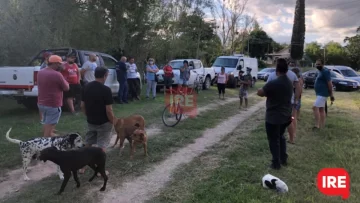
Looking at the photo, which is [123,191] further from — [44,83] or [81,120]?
[81,120]

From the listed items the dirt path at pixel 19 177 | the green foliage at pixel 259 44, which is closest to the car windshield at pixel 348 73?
the dirt path at pixel 19 177

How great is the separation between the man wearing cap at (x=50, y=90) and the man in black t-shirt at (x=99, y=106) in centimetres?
87

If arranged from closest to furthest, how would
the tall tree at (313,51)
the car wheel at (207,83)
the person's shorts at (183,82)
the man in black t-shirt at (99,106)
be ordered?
the man in black t-shirt at (99,106), the person's shorts at (183,82), the car wheel at (207,83), the tall tree at (313,51)

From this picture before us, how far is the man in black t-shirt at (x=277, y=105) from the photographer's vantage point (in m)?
5.26

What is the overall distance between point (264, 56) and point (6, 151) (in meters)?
64.9

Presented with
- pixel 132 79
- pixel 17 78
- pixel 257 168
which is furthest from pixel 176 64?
pixel 257 168

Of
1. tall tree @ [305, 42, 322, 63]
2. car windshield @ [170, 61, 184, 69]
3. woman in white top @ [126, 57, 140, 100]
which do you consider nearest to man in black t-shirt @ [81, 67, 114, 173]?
woman in white top @ [126, 57, 140, 100]

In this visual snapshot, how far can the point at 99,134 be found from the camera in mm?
4973

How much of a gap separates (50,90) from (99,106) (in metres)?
1.23

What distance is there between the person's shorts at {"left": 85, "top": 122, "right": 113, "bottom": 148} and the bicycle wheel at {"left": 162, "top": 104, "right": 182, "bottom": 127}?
12.1ft

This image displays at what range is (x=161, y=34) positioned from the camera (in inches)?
950

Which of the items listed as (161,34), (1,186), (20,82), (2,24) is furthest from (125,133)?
(161,34)

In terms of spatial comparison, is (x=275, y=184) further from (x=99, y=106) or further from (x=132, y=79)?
(x=132, y=79)

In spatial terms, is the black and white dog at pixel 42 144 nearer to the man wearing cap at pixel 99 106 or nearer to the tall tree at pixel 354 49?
the man wearing cap at pixel 99 106
